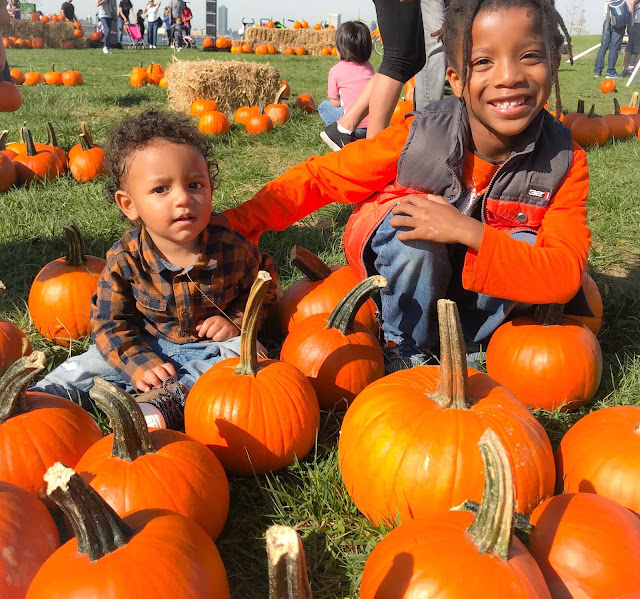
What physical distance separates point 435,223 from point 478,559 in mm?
1543

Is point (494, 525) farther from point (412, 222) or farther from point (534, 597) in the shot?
point (412, 222)

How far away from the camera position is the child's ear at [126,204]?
286cm

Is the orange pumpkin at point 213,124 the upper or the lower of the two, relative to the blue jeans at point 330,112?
lower

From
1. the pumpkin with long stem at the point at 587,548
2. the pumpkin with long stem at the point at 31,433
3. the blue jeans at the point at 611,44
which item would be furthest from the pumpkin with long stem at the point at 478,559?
the blue jeans at the point at 611,44

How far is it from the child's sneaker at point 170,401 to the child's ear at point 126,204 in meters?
0.82

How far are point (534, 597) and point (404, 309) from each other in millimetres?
1802

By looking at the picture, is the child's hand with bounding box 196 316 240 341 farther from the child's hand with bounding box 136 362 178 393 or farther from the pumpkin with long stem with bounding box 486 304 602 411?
the pumpkin with long stem with bounding box 486 304 602 411

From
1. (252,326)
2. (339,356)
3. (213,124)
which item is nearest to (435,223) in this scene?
→ (339,356)

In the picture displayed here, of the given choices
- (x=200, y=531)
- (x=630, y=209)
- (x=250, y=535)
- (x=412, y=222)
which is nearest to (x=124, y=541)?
(x=200, y=531)

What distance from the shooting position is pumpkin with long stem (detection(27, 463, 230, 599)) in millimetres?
1344

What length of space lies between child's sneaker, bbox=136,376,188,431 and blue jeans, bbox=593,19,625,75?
2098cm

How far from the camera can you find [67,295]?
10.6ft

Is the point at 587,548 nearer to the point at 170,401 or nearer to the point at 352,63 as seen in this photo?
the point at 170,401

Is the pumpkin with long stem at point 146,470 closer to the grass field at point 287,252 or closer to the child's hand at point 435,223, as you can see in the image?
the grass field at point 287,252
